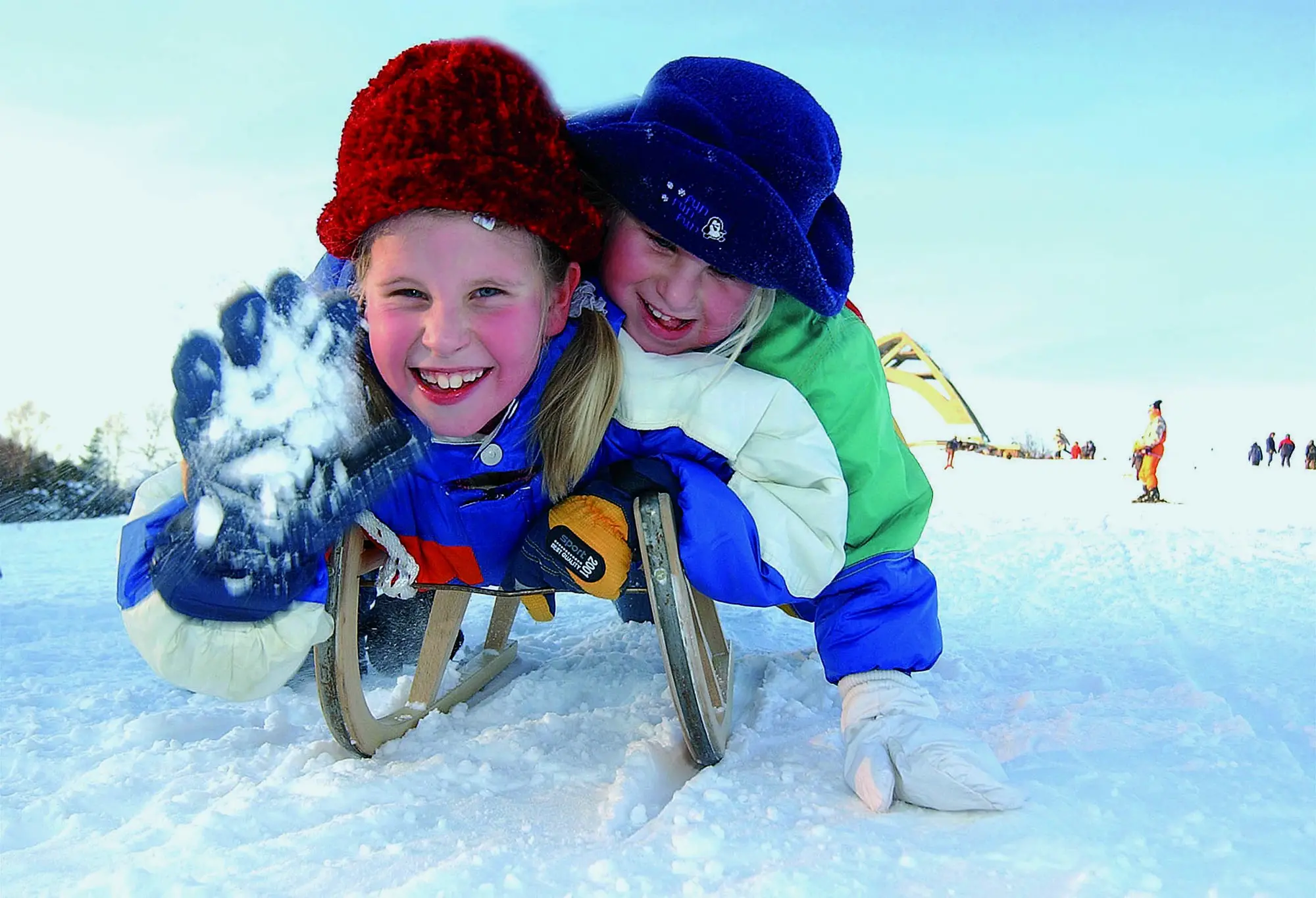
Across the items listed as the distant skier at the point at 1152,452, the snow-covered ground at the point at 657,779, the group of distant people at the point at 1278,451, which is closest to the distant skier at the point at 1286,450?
the group of distant people at the point at 1278,451

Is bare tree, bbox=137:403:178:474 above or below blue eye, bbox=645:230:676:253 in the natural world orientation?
below

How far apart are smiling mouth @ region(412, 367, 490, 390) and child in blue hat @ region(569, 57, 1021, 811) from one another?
0.36 metres

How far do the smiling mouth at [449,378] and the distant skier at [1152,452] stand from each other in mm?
8181

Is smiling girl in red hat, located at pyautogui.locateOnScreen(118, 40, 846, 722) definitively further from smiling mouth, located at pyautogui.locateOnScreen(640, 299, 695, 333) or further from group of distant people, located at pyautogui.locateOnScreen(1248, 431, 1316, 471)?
group of distant people, located at pyautogui.locateOnScreen(1248, 431, 1316, 471)

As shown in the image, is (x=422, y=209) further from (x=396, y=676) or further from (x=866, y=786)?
(x=396, y=676)

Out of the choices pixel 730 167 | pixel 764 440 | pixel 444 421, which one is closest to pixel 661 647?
pixel 764 440

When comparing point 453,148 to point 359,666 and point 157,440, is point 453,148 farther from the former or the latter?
point 359,666

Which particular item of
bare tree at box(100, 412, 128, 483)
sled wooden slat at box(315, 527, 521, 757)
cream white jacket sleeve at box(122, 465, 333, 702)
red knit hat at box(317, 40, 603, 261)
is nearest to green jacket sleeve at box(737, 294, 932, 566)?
red knit hat at box(317, 40, 603, 261)

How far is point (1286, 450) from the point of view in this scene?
21078mm

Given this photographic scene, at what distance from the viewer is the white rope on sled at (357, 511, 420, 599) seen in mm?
1618

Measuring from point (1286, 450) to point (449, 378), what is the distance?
2426 centimetres

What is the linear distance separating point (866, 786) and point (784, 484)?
528 mm

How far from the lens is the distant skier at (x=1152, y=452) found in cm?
865

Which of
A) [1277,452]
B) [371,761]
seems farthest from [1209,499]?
[1277,452]
